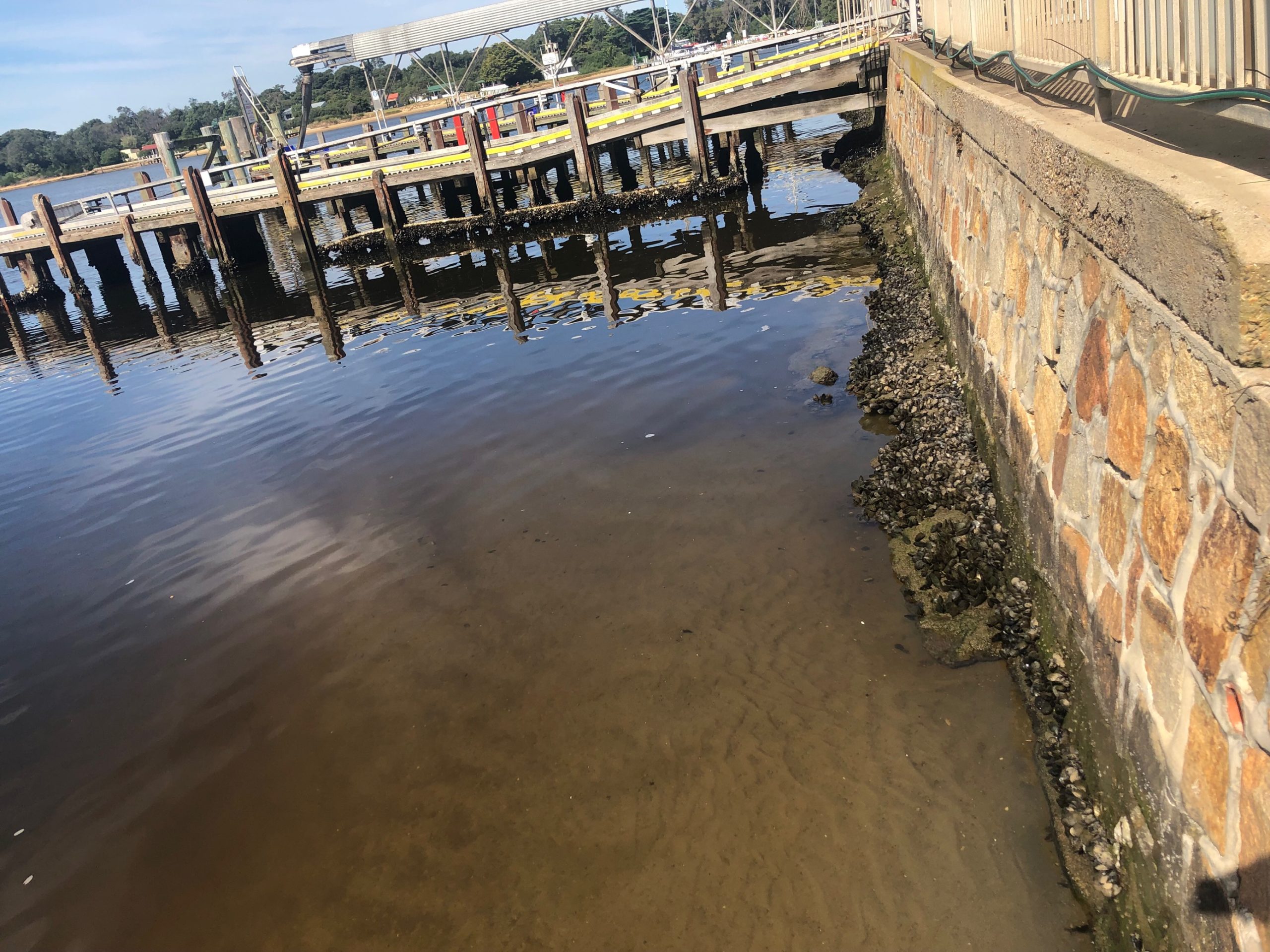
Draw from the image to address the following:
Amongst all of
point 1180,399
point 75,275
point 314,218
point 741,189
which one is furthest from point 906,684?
point 314,218

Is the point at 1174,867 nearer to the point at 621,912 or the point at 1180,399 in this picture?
the point at 1180,399

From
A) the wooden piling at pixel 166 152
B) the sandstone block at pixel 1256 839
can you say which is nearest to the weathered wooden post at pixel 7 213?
the wooden piling at pixel 166 152

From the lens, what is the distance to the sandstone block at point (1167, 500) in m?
2.19

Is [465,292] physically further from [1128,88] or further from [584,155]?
[1128,88]

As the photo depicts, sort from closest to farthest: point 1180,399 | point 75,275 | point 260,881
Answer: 1. point 1180,399
2. point 260,881
3. point 75,275

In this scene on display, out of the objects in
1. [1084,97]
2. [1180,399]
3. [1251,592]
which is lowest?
[1251,592]

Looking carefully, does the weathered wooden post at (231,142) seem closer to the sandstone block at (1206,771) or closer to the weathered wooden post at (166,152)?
the weathered wooden post at (166,152)

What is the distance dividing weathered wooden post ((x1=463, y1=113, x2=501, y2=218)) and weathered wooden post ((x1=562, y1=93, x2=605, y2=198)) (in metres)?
2.38

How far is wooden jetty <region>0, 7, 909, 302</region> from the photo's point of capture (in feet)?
64.6

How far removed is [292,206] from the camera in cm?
2311

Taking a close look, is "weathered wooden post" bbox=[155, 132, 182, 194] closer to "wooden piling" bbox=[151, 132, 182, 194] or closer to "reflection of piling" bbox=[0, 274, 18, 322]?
"wooden piling" bbox=[151, 132, 182, 194]

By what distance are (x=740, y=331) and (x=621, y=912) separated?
813cm

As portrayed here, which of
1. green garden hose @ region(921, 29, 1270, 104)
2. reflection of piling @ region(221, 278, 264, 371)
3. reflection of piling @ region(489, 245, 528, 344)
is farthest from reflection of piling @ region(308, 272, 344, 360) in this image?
green garden hose @ region(921, 29, 1270, 104)

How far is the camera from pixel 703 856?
3.43 metres
